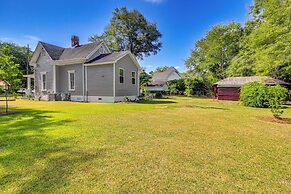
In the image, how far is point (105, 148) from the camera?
4164 mm

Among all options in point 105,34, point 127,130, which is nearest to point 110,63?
point 127,130

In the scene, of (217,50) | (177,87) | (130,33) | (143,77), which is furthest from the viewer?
(177,87)

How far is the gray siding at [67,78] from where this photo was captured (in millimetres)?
17938

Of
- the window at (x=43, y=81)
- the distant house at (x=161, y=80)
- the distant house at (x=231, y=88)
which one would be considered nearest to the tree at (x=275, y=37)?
the distant house at (x=231, y=88)

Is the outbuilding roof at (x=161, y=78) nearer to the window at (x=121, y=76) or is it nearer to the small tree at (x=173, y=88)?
the small tree at (x=173, y=88)

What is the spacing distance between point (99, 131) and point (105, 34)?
3035 centimetres

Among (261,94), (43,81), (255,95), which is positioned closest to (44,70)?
(43,81)

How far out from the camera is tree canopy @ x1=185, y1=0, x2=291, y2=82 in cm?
1323

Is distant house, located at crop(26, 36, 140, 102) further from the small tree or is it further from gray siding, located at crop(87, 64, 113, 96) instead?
the small tree

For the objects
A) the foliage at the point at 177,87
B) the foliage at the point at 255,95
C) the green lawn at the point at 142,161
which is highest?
the foliage at the point at 177,87

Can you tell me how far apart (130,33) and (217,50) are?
16.0 meters

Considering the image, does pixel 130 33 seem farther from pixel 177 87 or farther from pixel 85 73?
pixel 85 73

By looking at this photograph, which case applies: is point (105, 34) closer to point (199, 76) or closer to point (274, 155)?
point (199, 76)

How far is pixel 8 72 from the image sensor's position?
948 centimetres
